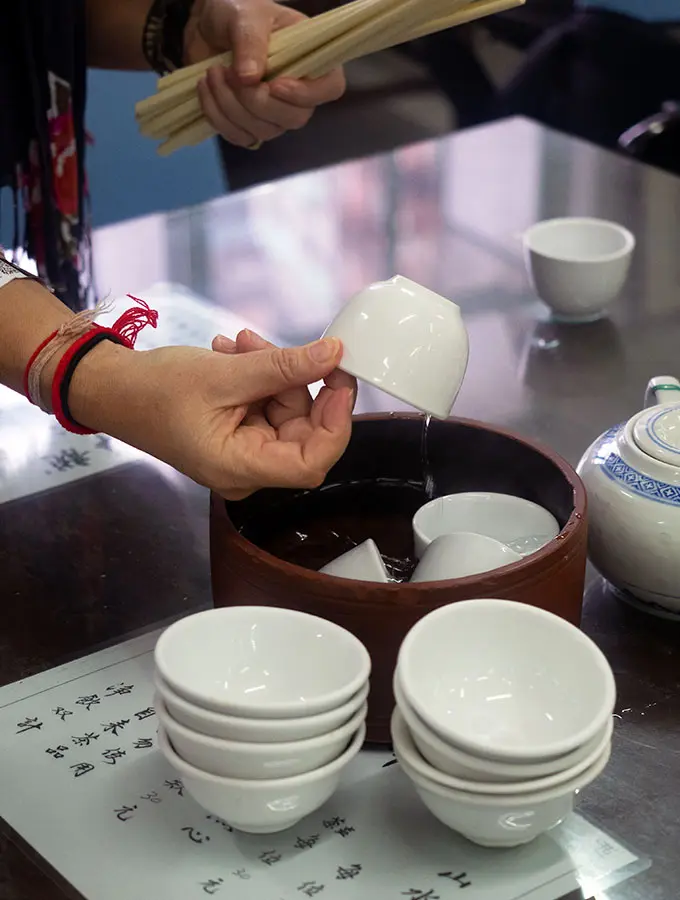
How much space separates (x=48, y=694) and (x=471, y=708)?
1.13 ft

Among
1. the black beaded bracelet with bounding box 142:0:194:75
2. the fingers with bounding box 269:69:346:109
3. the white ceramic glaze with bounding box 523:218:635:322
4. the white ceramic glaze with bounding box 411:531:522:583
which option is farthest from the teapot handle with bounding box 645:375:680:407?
the black beaded bracelet with bounding box 142:0:194:75

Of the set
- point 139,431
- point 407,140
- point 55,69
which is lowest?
point 407,140

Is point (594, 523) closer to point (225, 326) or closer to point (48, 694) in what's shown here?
point (48, 694)

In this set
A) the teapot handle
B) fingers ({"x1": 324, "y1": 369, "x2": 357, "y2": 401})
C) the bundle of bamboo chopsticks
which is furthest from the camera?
the bundle of bamboo chopsticks

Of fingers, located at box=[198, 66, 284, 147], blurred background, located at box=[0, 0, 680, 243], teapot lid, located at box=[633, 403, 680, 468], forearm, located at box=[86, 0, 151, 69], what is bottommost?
blurred background, located at box=[0, 0, 680, 243]

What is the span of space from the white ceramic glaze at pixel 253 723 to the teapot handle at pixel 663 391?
498 mm

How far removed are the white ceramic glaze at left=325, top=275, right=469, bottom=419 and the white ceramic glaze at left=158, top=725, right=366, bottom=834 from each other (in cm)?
27

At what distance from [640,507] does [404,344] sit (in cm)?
24

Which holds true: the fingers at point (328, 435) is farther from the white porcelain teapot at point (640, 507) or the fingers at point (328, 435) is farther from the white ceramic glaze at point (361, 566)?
the white porcelain teapot at point (640, 507)

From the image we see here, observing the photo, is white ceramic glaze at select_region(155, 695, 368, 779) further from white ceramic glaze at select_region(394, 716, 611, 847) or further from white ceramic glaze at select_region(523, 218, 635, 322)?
white ceramic glaze at select_region(523, 218, 635, 322)

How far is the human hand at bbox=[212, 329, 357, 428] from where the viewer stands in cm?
96

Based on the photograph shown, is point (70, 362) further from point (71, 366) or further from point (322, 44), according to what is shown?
point (322, 44)

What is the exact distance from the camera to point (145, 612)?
41.4 inches

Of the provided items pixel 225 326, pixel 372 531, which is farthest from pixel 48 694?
pixel 225 326
